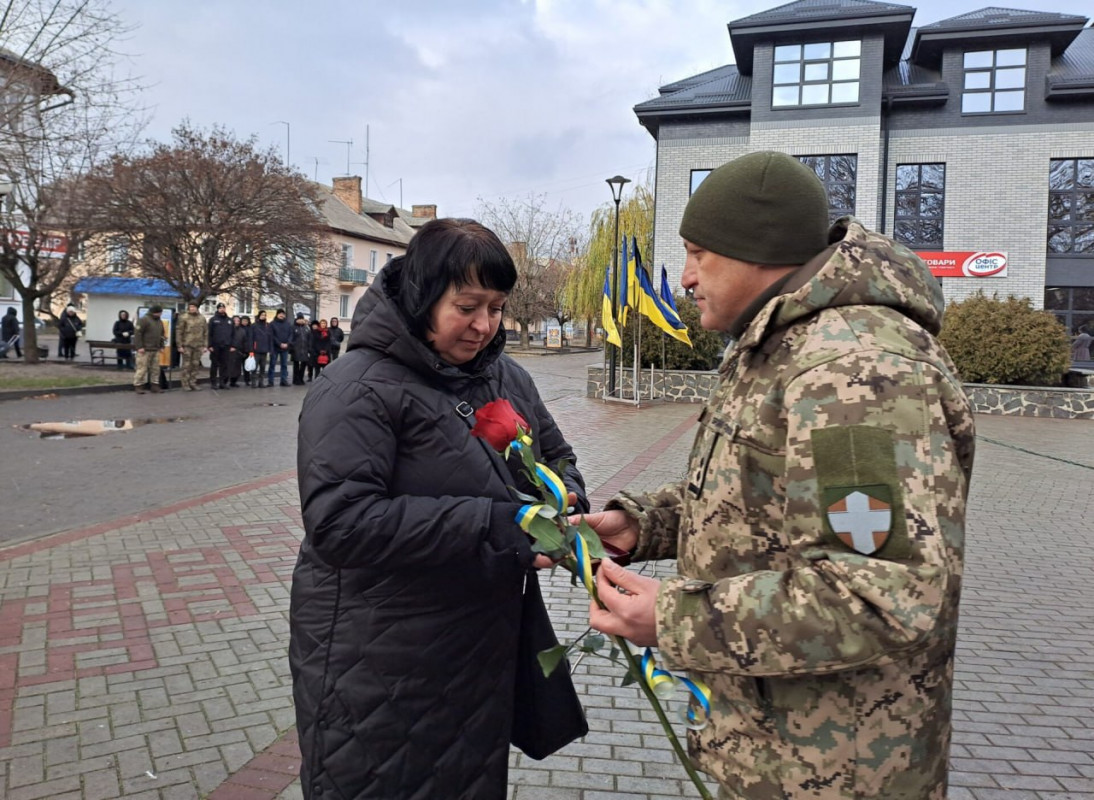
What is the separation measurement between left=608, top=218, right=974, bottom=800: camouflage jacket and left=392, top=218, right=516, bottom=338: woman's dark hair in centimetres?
69

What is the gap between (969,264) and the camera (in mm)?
26125

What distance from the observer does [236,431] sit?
13117 millimetres

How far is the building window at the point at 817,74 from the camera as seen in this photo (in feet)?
86.0

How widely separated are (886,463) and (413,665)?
124 cm

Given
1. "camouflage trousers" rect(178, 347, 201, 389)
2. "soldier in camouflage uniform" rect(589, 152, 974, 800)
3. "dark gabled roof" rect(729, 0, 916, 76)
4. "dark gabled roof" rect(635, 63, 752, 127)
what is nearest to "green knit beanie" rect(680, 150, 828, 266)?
"soldier in camouflage uniform" rect(589, 152, 974, 800)

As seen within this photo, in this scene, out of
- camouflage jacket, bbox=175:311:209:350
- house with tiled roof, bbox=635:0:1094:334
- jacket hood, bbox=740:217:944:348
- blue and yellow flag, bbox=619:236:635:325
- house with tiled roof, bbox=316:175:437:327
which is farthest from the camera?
house with tiled roof, bbox=316:175:437:327

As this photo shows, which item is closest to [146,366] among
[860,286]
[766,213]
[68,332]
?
[68,332]

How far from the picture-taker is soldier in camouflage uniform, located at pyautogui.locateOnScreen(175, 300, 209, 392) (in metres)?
19.3

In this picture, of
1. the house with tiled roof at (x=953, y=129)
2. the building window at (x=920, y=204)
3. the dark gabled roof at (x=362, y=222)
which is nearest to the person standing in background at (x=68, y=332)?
the house with tiled roof at (x=953, y=129)

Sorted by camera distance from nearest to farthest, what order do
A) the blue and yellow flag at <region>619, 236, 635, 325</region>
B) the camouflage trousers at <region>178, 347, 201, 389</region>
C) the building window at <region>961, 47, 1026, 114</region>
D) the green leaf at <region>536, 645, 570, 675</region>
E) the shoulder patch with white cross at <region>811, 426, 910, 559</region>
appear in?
the shoulder patch with white cross at <region>811, 426, 910, 559</region> → the green leaf at <region>536, 645, 570, 675</region> → the blue and yellow flag at <region>619, 236, 635, 325</region> → the camouflage trousers at <region>178, 347, 201, 389</region> → the building window at <region>961, 47, 1026, 114</region>

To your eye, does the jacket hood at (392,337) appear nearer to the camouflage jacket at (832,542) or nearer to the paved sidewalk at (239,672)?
the camouflage jacket at (832,542)

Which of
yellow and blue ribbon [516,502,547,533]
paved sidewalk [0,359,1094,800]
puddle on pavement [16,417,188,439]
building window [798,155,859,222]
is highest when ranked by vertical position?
building window [798,155,859,222]

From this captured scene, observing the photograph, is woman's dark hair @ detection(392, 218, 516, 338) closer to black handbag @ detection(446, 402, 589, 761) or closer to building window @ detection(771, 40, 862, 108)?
black handbag @ detection(446, 402, 589, 761)

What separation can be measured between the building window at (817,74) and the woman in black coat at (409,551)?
2733 centimetres
